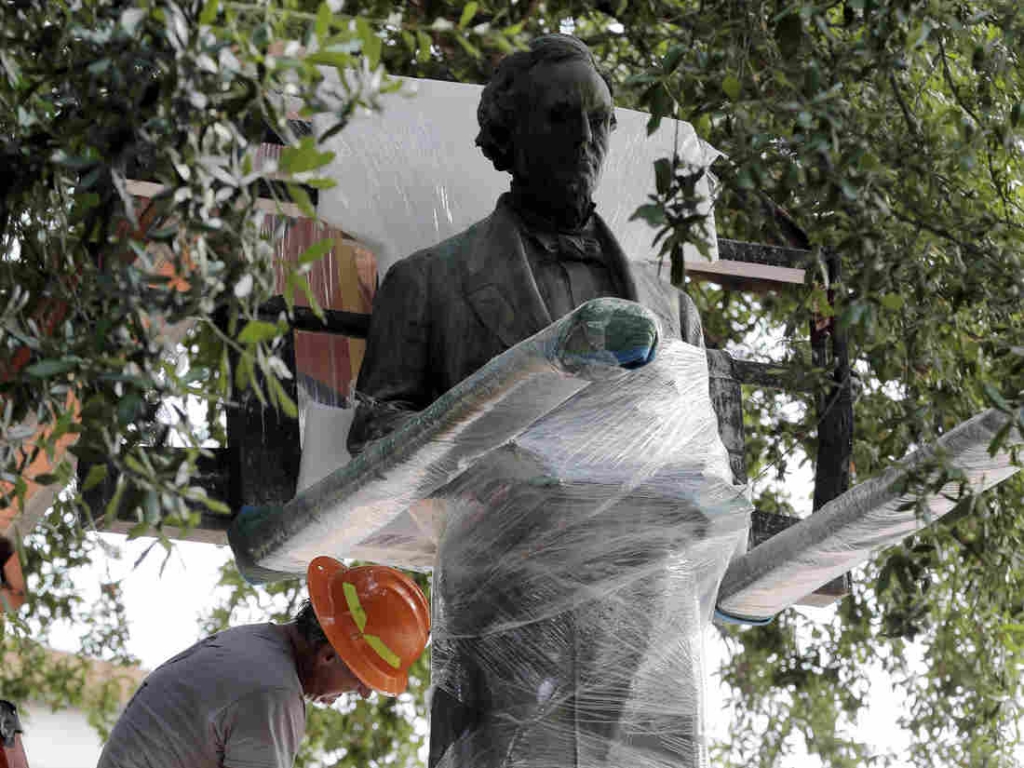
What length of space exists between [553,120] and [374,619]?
127 cm

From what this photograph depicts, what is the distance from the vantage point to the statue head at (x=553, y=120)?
496cm

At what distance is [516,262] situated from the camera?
5016mm

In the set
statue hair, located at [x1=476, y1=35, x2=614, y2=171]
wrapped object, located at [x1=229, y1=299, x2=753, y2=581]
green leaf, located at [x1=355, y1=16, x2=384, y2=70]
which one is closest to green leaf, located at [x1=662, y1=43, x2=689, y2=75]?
wrapped object, located at [x1=229, y1=299, x2=753, y2=581]

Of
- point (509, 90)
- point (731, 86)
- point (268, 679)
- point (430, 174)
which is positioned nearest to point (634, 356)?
point (731, 86)

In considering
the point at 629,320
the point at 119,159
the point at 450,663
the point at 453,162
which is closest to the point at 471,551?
the point at 450,663

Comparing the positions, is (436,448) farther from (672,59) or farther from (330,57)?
(330,57)

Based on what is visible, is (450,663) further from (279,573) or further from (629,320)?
(629,320)

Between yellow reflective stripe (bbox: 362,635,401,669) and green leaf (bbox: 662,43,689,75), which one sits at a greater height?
green leaf (bbox: 662,43,689,75)

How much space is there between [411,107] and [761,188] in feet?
5.00

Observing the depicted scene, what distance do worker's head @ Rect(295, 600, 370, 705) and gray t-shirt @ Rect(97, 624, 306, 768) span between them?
0.09 metres

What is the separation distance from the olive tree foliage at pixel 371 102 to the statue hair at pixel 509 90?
0.14 m

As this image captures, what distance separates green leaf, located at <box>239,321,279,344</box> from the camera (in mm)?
3196

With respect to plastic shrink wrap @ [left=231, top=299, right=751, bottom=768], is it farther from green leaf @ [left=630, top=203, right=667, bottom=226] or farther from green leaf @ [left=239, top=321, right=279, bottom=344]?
green leaf @ [left=239, top=321, right=279, bottom=344]

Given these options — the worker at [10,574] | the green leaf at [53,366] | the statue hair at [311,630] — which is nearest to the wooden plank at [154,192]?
the worker at [10,574]
